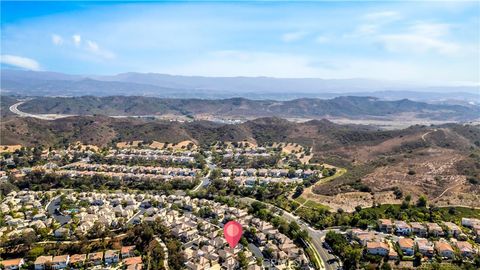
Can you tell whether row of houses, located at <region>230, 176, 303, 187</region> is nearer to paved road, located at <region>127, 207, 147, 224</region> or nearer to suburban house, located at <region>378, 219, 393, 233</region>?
paved road, located at <region>127, 207, 147, 224</region>

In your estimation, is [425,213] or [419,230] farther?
[425,213]

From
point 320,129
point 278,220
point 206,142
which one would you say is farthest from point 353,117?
point 278,220

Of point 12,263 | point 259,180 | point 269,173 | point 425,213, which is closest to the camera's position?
point 12,263

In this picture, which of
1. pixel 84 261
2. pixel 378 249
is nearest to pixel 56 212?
pixel 84 261

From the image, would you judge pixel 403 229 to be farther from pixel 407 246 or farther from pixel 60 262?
pixel 60 262

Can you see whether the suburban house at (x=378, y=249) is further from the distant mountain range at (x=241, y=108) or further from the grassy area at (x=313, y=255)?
the distant mountain range at (x=241, y=108)

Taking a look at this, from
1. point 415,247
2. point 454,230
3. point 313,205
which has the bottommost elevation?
point 313,205

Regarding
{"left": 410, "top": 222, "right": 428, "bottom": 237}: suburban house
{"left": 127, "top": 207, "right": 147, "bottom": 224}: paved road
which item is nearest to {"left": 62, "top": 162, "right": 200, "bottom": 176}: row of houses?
{"left": 127, "top": 207, "right": 147, "bottom": 224}: paved road
